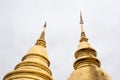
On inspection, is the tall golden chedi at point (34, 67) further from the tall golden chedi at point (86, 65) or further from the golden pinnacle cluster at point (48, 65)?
the tall golden chedi at point (86, 65)

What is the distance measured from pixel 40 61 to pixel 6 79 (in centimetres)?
252

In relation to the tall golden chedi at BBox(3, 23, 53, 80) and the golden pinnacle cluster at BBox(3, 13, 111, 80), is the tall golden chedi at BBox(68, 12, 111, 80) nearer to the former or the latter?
the golden pinnacle cluster at BBox(3, 13, 111, 80)

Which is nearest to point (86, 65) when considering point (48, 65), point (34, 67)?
point (34, 67)

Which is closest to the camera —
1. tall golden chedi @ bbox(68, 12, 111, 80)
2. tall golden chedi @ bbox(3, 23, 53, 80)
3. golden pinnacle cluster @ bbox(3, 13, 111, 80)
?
tall golden chedi @ bbox(68, 12, 111, 80)

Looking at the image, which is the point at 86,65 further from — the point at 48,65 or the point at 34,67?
the point at 48,65

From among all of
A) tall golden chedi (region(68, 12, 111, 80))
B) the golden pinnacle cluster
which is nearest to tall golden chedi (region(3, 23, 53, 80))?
the golden pinnacle cluster

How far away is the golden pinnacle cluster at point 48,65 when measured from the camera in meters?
15.1

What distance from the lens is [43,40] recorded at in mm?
21781

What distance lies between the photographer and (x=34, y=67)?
58.1 feet

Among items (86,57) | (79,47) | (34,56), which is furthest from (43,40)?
(86,57)

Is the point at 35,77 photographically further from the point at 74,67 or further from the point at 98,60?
the point at 98,60

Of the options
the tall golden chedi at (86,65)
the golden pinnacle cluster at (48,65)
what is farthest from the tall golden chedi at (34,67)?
the tall golden chedi at (86,65)

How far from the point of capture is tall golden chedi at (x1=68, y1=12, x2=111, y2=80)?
1470 cm

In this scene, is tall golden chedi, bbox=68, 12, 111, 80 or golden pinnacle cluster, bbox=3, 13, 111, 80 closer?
tall golden chedi, bbox=68, 12, 111, 80
